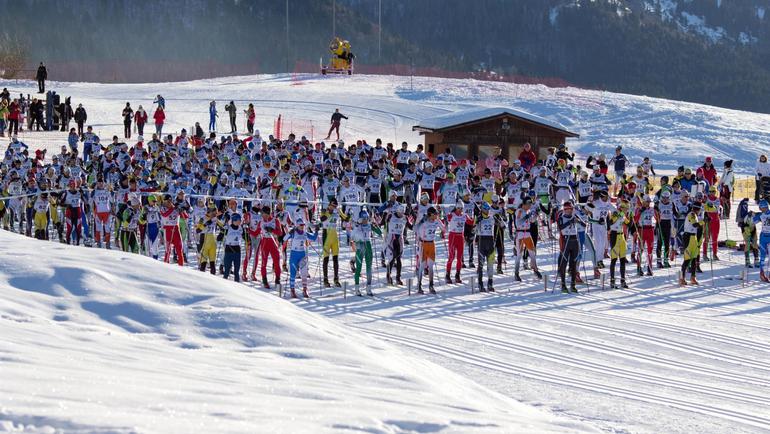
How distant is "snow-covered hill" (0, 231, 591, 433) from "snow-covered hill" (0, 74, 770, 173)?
25.5 m

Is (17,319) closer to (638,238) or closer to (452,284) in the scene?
(452,284)

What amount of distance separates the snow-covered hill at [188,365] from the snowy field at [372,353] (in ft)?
0.09

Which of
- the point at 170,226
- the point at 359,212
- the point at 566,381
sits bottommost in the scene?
the point at 566,381

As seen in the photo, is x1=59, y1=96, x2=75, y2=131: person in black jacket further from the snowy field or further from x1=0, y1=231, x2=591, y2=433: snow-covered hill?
x1=0, y1=231, x2=591, y2=433: snow-covered hill

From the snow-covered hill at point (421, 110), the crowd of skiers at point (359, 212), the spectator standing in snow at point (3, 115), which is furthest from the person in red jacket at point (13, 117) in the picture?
the crowd of skiers at point (359, 212)

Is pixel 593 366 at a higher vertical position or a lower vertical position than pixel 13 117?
lower

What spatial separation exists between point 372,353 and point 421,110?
37083 millimetres

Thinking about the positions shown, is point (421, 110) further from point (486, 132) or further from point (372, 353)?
point (372, 353)

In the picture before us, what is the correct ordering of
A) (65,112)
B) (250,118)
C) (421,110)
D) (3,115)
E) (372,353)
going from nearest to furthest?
(372,353) < (3,115) < (250,118) < (65,112) < (421,110)

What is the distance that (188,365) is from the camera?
424 inches

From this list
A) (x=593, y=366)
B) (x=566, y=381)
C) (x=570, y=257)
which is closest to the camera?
(x=566, y=381)

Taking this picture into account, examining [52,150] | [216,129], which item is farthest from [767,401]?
[216,129]

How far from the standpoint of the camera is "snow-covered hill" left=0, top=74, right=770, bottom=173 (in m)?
43.1

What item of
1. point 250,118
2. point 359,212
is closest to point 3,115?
point 250,118
